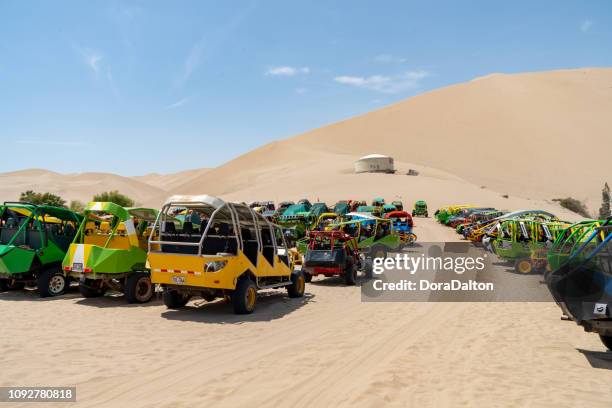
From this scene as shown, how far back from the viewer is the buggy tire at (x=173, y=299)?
409 inches

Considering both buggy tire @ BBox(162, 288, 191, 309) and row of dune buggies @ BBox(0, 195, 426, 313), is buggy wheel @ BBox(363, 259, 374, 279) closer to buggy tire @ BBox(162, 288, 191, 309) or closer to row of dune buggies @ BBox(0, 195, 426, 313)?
row of dune buggies @ BBox(0, 195, 426, 313)

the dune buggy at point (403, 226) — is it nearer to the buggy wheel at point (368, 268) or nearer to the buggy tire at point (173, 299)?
the buggy wheel at point (368, 268)

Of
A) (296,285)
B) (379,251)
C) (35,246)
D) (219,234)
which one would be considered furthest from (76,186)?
(219,234)

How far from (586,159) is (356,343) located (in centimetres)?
9242

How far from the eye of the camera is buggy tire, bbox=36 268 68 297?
11.8 meters

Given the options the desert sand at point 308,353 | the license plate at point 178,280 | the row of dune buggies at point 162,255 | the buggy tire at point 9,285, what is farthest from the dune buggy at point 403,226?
the buggy tire at point 9,285

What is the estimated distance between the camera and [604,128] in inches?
3748

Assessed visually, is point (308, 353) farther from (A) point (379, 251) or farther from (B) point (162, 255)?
(A) point (379, 251)

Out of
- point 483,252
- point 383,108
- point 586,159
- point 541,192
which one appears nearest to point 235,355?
point 483,252

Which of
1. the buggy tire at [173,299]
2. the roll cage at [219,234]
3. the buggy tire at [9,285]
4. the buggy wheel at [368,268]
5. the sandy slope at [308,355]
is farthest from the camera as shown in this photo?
the buggy wheel at [368,268]

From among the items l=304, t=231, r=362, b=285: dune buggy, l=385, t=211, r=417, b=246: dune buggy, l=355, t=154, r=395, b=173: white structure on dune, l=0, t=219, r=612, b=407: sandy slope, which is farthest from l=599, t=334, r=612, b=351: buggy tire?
l=355, t=154, r=395, b=173: white structure on dune

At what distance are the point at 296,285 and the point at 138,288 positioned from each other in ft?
12.7

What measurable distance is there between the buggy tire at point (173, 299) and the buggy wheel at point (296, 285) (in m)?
2.70

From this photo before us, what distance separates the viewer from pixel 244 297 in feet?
32.4
